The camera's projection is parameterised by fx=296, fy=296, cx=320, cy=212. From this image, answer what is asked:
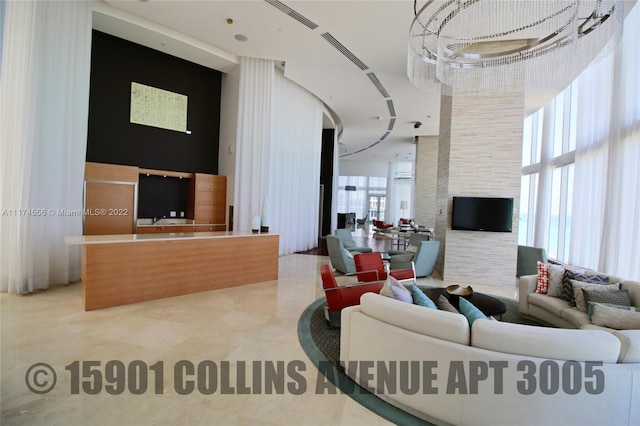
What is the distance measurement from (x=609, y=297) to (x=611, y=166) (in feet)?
9.73

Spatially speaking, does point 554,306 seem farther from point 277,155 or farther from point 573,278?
point 277,155

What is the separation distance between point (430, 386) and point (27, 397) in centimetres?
298

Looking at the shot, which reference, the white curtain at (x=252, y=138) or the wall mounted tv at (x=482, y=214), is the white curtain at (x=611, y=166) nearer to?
the wall mounted tv at (x=482, y=214)

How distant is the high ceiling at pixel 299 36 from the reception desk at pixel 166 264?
3.89 m

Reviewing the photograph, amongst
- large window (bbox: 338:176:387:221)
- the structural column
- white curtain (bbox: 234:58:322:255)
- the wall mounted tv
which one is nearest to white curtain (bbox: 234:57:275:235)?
white curtain (bbox: 234:58:322:255)

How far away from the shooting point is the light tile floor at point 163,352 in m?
2.09

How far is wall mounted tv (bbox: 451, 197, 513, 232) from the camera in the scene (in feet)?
19.8

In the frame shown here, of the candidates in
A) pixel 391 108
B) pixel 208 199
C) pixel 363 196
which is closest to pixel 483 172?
pixel 391 108

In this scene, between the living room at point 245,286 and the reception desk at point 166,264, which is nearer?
the living room at point 245,286

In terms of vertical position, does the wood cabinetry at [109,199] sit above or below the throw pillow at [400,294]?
above

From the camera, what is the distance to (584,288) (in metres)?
3.47

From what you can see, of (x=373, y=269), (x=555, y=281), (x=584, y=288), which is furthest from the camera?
(x=373, y=269)

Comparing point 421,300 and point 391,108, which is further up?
point 391,108

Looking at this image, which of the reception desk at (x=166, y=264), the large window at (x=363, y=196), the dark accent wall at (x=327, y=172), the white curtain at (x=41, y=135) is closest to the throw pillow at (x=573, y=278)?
the reception desk at (x=166, y=264)
